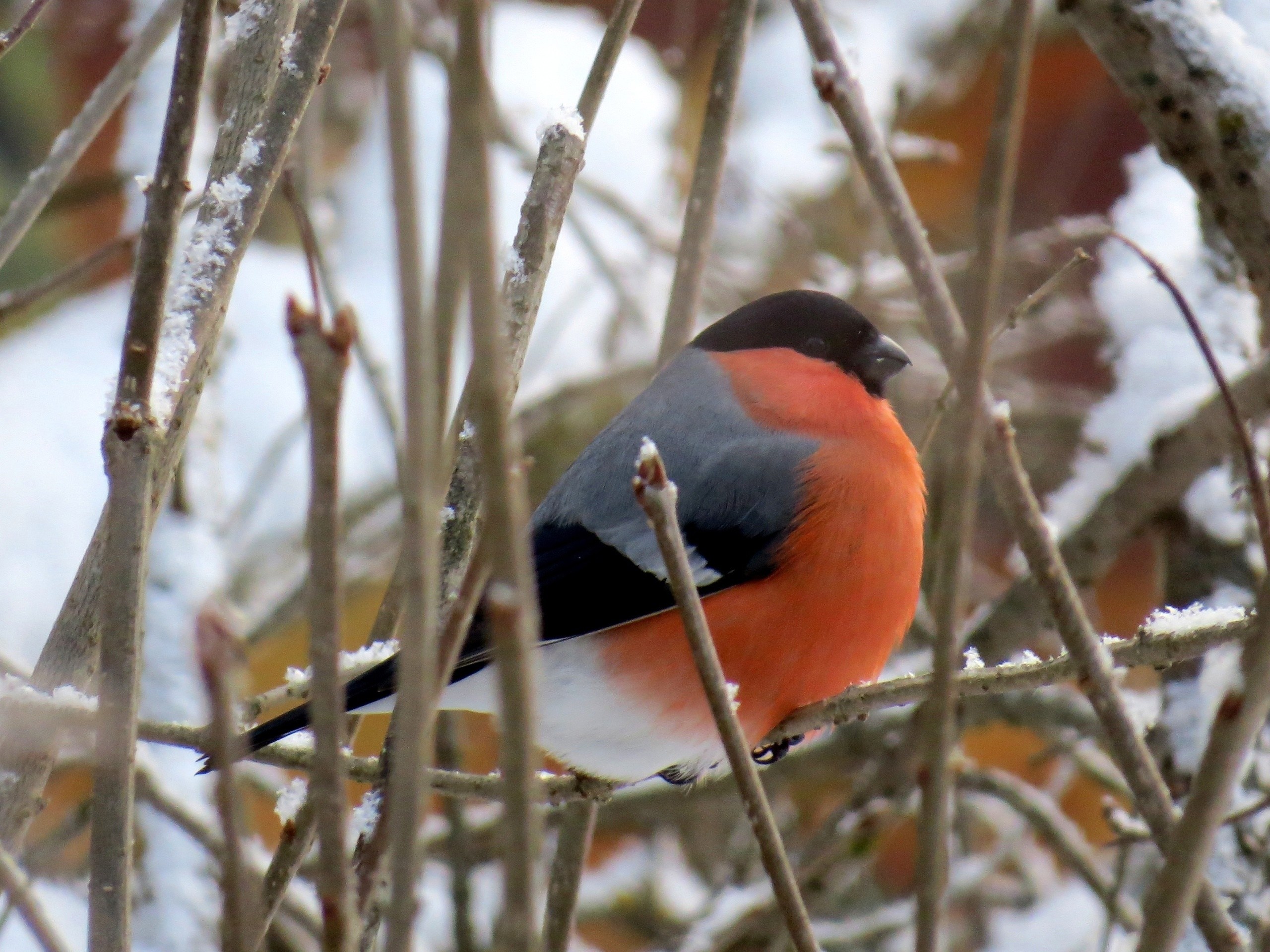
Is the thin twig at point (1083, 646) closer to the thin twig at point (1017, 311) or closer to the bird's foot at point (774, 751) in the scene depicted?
the thin twig at point (1017, 311)

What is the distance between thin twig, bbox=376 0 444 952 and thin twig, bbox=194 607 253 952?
90 millimetres

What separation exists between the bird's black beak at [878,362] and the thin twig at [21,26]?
62.3 inches

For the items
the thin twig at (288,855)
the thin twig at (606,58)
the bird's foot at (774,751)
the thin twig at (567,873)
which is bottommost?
the thin twig at (288,855)

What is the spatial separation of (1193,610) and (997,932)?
6.42 ft

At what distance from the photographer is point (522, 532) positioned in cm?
76

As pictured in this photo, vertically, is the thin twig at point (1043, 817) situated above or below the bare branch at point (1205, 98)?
below

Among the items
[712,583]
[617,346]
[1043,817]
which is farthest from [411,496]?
[617,346]

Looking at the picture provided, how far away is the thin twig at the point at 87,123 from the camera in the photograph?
4.92 ft

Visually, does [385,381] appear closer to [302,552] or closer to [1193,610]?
[302,552]

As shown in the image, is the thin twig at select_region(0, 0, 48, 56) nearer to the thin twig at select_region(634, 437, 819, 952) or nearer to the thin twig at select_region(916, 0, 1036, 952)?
the thin twig at select_region(634, 437, 819, 952)

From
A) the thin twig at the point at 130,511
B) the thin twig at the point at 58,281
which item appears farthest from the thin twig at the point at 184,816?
the thin twig at the point at 130,511

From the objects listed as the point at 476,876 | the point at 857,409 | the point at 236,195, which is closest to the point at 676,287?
the point at 857,409

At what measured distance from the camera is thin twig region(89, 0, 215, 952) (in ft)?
3.20

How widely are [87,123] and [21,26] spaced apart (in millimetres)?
Answer: 157
